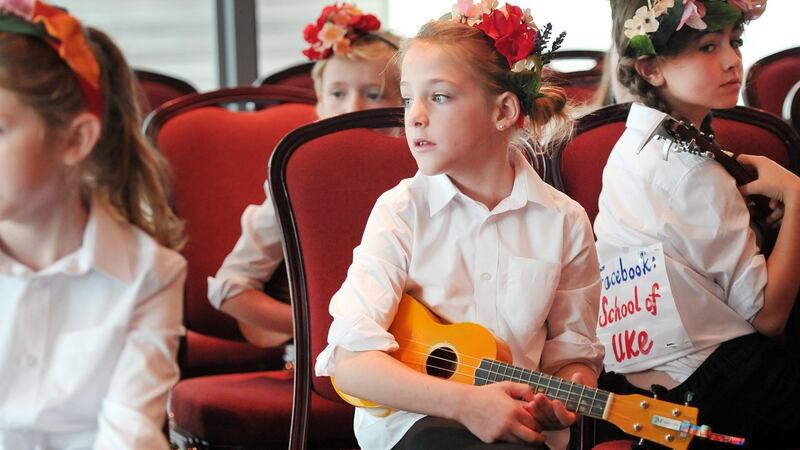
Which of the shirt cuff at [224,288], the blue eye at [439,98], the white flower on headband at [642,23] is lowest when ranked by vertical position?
the shirt cuff at [224,288]

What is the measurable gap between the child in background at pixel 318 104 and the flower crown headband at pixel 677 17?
2.35 feet

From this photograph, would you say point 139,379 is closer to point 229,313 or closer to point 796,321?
point 229,313

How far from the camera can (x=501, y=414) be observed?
177cm

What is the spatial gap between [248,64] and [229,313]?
2.95m

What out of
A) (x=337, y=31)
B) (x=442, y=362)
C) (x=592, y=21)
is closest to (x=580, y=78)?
(x=337, y=31)

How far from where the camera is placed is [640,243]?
2.23 meters

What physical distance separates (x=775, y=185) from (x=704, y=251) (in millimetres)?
178

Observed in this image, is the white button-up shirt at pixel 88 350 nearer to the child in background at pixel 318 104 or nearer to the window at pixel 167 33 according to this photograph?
the child in background at pixel 318 104

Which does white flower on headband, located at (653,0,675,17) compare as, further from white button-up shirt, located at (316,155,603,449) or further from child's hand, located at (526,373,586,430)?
child's hand, located at (526,373,586,430)

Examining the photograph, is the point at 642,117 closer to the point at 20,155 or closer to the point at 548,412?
the point at 548,412

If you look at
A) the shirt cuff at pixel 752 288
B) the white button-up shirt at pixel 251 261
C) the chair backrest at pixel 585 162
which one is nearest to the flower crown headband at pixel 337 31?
the white button-up shirt at pixel 251 261

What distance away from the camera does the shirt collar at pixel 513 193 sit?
2000 millimetres

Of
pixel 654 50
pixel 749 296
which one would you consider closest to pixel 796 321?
pixel 749 296

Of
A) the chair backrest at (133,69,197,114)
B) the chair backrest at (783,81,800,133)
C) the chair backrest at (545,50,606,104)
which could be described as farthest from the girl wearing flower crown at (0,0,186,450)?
the chair backrest at (133,69,197,114)
